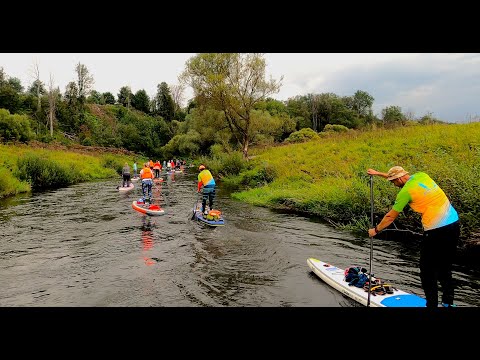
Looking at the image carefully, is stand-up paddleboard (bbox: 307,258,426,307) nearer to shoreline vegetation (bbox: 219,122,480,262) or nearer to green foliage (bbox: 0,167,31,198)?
shoreline vegetation (bbox: 219,122,480,262)

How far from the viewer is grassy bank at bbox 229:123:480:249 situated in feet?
34.0

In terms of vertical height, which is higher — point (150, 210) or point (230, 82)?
point (230, 82)

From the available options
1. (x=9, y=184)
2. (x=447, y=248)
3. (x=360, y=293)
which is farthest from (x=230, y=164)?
(x=447, y=248)

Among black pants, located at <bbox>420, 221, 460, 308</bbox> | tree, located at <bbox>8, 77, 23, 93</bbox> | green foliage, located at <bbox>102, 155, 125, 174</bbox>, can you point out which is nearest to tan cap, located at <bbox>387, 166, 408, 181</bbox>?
black pants, located at <bbox>420, 221, 460, 308</bbox>

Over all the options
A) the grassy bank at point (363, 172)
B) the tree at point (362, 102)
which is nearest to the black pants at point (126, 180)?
the grassy bank at point (363, 172)

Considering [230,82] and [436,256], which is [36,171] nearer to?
[230,82]

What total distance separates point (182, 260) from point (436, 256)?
6705 mm

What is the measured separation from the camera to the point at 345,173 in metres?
18.3

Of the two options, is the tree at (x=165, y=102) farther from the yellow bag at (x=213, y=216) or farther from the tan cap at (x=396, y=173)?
the tan cap at (x=396, y=173)

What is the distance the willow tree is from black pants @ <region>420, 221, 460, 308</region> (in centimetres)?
2869
